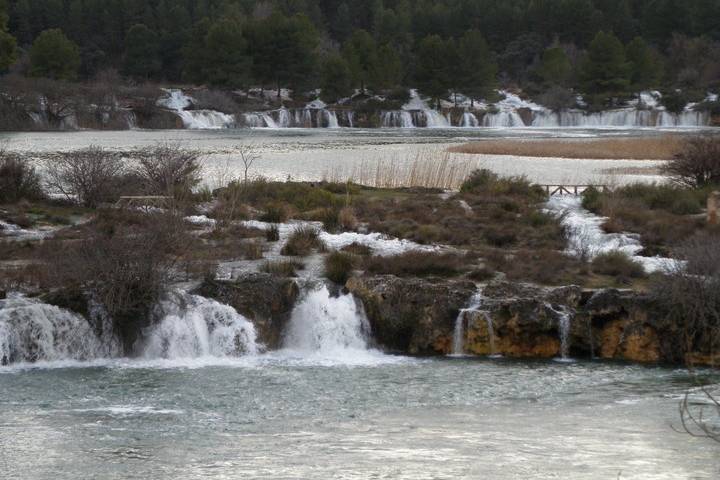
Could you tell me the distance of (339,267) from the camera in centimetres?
2292

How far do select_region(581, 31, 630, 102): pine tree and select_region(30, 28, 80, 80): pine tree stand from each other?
42.8 meters

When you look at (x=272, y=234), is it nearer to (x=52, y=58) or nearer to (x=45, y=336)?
(x=45, y=336)

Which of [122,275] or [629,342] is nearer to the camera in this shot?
[122,275]

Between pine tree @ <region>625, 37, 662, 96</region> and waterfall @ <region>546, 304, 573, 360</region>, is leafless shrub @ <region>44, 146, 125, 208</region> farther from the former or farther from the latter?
pine tree @ <region>625, 37, 662, 96</region>

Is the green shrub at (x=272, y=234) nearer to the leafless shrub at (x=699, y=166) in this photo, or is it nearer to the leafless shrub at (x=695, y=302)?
the leafless shrub at (x=695, y=302)

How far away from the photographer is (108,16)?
116500 millimetres

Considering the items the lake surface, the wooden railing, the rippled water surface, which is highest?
the lake surface

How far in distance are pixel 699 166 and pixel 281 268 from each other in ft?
56.2

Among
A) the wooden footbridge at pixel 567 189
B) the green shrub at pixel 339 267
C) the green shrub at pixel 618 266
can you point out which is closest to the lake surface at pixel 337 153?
the wooden footbridge at pixel 567 189

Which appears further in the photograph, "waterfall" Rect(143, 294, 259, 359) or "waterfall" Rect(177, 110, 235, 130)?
"waterfall" Rect(177, 110, 235, 130)

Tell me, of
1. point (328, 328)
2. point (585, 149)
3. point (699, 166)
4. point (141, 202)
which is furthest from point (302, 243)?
point (585, 149)

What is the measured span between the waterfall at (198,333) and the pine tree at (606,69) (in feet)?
266

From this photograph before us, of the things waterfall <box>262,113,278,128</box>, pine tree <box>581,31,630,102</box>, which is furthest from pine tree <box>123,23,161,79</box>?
pine tree <box>581,31,630,102</box>

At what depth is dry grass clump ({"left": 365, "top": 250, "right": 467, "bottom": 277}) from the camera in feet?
76.5
